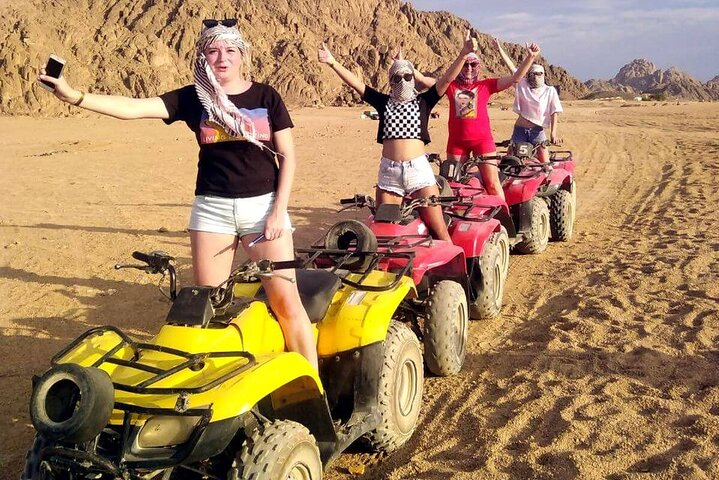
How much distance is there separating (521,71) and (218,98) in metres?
4.28

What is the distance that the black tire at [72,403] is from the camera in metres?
2.45

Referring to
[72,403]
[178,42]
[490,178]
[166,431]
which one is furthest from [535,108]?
[178,42]

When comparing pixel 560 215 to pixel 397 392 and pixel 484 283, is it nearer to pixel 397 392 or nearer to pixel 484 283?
pixel 484 283

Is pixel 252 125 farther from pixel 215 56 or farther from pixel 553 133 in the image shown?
pixel 553 133

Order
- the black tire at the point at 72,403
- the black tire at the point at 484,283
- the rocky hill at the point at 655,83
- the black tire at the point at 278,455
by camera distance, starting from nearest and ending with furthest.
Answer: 1. the black tire at the point at 72,403
2. the black tire at the point at 278,455
3. the black tire at the point at 484,283
4. the rocky hill at the point at 655,83

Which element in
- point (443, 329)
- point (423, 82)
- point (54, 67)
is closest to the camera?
point (54, 67)

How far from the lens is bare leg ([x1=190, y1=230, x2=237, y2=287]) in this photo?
357 centimetres

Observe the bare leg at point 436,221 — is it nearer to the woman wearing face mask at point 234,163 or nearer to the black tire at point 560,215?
the woman wearing face mask at point 234,163

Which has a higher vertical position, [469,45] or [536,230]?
[469,45]

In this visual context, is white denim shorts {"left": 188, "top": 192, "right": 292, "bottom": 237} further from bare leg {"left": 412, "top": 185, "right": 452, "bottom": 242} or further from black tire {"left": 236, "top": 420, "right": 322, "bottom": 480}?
bare leg {"left": 412, "top": 185, "right": 452, "bottom": 242}

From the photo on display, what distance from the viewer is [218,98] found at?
3412 mm

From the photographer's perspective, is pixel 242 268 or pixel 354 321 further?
pixel 354 321

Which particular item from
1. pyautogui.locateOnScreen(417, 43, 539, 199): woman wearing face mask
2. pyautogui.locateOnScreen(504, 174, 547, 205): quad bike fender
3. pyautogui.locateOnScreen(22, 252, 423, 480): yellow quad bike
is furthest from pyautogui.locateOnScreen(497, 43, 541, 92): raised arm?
pyautogui.locateOnScreen(22, 252, 423, 480): yellow quad bike

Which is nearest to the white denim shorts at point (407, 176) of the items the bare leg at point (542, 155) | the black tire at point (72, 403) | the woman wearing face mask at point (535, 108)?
the black tire at point (72, 403)
